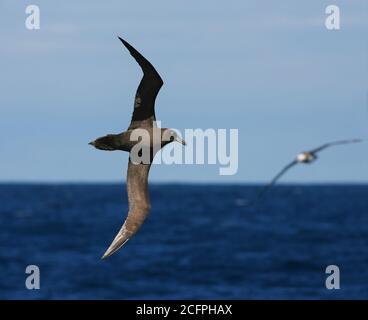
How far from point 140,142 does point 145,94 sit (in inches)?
41.0

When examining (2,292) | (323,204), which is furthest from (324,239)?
(323,204)

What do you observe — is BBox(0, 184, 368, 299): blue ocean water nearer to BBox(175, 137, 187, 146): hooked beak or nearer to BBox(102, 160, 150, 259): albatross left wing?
BBox(102, 160, 150, 259): albatross left wing

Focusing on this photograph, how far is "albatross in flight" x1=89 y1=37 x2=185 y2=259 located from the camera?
21062 mm

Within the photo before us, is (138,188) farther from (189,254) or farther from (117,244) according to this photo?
(189,254)

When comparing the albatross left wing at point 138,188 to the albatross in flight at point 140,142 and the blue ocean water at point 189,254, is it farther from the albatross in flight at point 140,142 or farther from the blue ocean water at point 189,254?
the blue ocean water at point 189,254

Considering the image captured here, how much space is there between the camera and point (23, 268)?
3462 inches

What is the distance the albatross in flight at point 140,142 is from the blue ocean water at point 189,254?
2074 inches

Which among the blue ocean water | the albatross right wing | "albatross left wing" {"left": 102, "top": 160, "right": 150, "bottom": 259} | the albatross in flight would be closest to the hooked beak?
the albatross in flight

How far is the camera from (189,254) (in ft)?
318

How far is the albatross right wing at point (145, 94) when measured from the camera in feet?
70.4

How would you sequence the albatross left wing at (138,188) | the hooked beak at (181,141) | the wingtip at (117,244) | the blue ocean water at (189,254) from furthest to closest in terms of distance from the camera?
the blue ocean water at (189,254)
the albatross left wing at (138,188)
the hooked beak at (181,141)
the wingtip at (117,244)

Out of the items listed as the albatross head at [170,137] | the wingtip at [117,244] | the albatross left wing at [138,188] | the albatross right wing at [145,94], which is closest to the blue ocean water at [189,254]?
the albatross left wing at [138,188]
